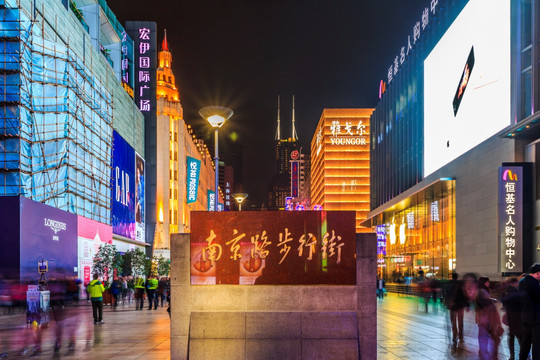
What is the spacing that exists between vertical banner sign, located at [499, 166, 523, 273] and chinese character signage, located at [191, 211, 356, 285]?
64.8 feet

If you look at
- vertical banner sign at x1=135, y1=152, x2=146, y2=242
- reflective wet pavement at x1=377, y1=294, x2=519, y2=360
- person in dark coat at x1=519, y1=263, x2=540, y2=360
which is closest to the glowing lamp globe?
reflective wet pavement at x1=377, y1=294, x2=519, y2=360

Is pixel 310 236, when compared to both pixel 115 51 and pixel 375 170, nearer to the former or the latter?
pixel 115 51

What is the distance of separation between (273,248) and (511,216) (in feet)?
68.0

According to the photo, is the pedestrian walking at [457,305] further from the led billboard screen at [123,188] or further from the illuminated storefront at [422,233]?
the led billboard screen at [123,188]

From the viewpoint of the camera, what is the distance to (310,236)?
30.7 feet

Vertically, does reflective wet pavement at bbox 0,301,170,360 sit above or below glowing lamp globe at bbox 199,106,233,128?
below

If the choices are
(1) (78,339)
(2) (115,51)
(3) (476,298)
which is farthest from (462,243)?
(2) (115,51)

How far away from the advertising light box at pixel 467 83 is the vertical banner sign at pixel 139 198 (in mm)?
33027

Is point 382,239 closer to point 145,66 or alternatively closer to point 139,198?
point 139,198

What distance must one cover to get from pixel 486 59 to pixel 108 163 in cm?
3273

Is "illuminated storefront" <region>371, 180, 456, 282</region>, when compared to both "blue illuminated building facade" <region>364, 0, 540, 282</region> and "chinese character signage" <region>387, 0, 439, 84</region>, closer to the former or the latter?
"blue illuminated building facade" <region>364, 0, 540, 282</region>

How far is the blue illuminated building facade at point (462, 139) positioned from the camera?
26438 millimetres

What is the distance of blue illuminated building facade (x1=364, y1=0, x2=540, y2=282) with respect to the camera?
86.7 feet

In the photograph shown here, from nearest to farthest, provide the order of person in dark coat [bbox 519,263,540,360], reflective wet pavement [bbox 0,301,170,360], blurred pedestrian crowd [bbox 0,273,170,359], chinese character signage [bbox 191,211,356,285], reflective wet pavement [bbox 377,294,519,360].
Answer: person in dark coat [bbox 519,263,540,360] → chinese character signage [bbox 191,211,356,285] → reflective wet pavement [bbox 377,294,519,360] → reflective wet pavement [bbox 0,301,170,360] → blurred pedestrian crowd [bbox 0,273,170,359]
